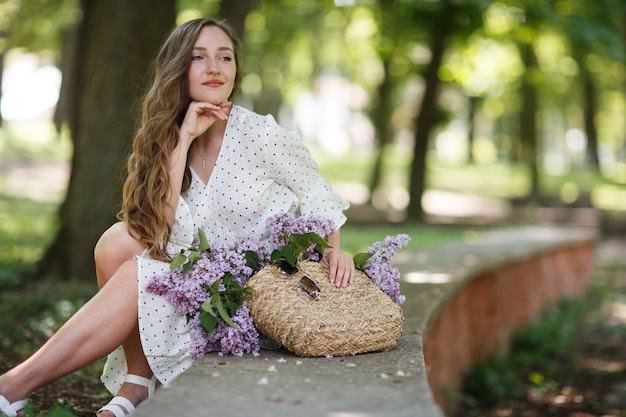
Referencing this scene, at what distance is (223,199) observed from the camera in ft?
11.9

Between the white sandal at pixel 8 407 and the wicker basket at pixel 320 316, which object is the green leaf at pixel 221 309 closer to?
the wicker basket at pixel 320 316

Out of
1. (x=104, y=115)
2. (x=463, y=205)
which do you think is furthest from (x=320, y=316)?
(x=463, y=205)

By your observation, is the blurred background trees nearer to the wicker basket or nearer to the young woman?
the young woman

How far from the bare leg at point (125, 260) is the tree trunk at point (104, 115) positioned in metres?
3.48

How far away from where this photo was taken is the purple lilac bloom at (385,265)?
3.62 m

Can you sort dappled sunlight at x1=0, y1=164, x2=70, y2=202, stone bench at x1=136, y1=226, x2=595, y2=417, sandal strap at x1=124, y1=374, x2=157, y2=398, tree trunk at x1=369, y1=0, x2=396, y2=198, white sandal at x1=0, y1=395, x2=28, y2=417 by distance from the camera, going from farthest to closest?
tree trunk at x1=369, y1=0, x2=396, y2=198 → dappled sunlight at x1=0, y1=164, x2=70, y2=202 → sandal strap at x1=124, y1=374, x2=157, y2=398 → white sandal at x1=0, y1=395, x2=28, y2=417 → stone bench at x1=136, y1=226, x2=595, y2=417

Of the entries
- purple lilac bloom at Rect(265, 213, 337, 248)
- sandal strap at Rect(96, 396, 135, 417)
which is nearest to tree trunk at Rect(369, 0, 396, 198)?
purple lilac bloom at Rect(265, 213, 337, 248)

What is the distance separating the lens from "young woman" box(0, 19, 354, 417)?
3.11 metres

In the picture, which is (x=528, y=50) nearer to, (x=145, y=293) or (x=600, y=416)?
(x=600, y=416)

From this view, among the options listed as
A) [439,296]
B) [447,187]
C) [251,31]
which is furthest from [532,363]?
[447,187]

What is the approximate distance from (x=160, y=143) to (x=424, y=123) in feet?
41.6

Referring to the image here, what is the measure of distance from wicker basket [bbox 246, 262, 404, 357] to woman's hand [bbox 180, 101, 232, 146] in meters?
0.67

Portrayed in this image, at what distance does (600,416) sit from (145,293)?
12.0ft

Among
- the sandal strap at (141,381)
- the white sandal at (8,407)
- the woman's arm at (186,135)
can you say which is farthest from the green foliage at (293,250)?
the white sandal at (8,407)
